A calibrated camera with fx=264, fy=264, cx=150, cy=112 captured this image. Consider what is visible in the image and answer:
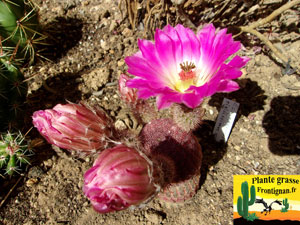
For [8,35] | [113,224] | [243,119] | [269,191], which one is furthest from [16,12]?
[269,191]

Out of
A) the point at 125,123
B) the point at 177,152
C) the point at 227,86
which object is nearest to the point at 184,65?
the point at 227,86

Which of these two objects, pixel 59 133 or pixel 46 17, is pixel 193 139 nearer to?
pixel 59 133

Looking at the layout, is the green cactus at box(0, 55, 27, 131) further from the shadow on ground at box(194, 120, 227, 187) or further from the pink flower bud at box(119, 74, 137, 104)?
the shadow on ground at box(194, 120, 227, 187)

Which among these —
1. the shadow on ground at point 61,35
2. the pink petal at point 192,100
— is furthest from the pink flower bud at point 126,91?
the shadow on ground at point 61,35

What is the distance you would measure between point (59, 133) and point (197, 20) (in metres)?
1.21

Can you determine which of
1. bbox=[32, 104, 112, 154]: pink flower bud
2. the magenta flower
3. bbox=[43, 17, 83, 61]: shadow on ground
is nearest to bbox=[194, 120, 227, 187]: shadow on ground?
the magenta flower

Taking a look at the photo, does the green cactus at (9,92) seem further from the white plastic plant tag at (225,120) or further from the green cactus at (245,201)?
the green cactus at (245,201)

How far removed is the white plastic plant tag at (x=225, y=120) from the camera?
1.34 meters

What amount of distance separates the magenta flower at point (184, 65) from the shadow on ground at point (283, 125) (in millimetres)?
646

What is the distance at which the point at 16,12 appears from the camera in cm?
143

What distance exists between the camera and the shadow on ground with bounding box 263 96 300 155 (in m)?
1.41

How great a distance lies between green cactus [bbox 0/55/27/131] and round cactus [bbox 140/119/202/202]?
72cm

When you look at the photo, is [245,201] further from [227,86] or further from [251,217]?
[227,86]

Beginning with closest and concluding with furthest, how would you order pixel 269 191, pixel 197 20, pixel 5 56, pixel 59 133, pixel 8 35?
pixel 59 133 < pixel 269 191 < pixel 5 56 < pixel 8 35 < pixel 197 20
